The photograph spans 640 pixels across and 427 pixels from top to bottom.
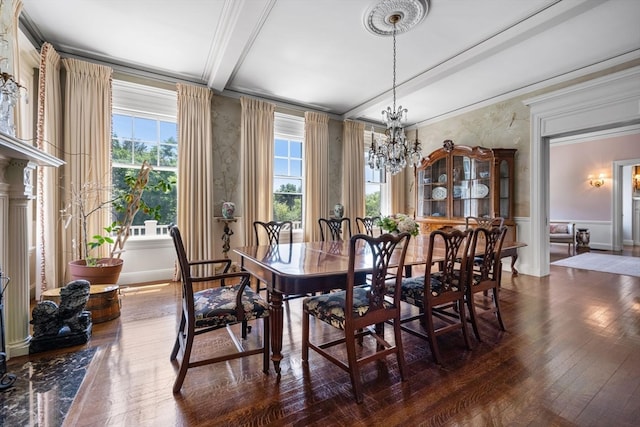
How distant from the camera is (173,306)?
325cm

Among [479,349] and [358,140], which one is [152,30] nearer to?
[358,140]

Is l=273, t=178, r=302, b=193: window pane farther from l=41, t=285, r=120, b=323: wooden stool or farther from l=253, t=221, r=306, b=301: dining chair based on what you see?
l=41, t=285, r=120, b=323: wooden stool

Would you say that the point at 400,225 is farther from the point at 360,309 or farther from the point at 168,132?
the point at 168,132

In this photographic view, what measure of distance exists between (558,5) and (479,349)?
313 cm

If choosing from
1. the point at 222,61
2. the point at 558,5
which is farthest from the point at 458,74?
the point at 222,61

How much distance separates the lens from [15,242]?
2125mm

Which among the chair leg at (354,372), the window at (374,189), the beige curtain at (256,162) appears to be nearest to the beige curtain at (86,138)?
the beige curtain at (256,162)

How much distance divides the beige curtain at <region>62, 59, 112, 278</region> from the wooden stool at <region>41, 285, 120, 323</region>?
3.45ft

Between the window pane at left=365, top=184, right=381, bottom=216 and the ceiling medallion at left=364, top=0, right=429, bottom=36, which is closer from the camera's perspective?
the ceiling medallion at left=364, top=0, right=429, bottom=36

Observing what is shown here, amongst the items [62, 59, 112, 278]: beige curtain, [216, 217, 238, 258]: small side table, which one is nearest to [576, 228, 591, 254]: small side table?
[216, 217, 238, 258]: small side table

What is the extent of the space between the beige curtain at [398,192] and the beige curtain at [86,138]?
522 cm

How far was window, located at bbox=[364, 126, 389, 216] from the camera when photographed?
641 cm

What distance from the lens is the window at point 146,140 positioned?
4121 mm

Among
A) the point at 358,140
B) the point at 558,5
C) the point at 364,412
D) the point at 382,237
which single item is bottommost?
the point at 364,412
